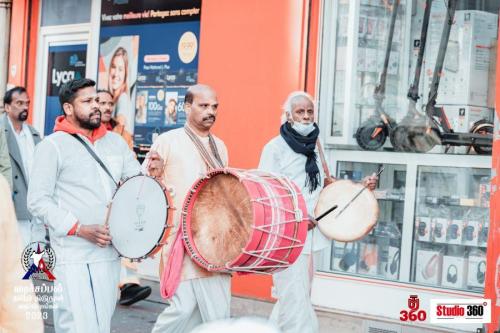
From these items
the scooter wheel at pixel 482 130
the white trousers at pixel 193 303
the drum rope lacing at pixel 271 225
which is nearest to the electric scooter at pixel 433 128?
the scooter wheel at pixel 482 130

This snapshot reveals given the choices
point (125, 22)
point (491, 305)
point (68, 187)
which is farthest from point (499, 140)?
point (125, 22)

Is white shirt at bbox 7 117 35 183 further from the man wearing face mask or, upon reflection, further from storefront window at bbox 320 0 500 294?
storefront window at bbox 320 0 500 294

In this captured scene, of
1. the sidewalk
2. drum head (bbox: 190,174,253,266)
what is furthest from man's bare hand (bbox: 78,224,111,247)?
the sidewalk

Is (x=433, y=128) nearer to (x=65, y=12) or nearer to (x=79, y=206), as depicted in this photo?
(x=79, y=206)

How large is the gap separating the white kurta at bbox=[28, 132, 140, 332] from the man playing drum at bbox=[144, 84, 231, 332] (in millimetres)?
362

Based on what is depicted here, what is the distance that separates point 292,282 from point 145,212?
1437mm

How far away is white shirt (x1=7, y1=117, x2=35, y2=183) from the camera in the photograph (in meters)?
8.12

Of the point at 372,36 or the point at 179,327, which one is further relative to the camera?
the point at 372,36

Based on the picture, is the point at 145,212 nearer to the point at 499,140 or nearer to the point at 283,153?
the point at 283,153

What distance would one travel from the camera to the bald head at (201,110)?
5.84 metres

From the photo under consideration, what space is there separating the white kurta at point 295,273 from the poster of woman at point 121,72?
A: 12.0ft

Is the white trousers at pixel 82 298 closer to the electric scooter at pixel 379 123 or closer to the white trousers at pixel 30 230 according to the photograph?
the white trousers at pixel 30 230

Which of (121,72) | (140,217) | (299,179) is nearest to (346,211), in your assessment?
(299,179)

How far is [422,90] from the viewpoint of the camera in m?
7.79
